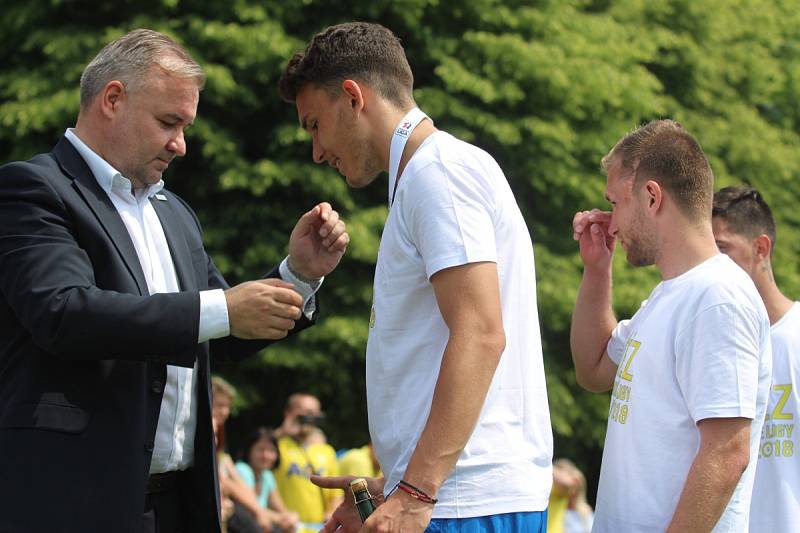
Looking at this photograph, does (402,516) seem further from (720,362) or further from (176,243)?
(176,243)

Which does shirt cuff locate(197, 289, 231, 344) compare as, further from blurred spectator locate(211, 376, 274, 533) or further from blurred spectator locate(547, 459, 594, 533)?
blurred spectator locate(547, 459, 594, 533)

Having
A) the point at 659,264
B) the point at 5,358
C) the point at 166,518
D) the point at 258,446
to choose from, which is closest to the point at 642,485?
the point at 659,264

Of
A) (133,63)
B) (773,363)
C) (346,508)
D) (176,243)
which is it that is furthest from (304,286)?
(773,363)

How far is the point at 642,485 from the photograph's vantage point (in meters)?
3.42

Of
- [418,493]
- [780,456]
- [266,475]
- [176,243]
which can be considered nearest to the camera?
[418,493]

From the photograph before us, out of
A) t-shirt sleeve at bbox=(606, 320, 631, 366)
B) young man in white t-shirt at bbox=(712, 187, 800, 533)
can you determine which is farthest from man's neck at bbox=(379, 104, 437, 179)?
young man in white t-shirt at bbox=(712, 187, 800, 533)

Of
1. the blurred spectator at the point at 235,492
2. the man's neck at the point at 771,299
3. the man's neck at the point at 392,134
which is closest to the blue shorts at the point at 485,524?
the man's neck at the point at 392,134

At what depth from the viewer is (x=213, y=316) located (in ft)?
11.3

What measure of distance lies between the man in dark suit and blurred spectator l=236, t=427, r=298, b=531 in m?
6.10

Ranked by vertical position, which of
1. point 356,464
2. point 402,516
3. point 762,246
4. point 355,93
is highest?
point 355,93

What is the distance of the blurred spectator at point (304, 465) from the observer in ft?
34.3

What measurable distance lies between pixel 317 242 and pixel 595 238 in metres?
1.06

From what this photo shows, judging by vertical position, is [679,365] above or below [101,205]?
below

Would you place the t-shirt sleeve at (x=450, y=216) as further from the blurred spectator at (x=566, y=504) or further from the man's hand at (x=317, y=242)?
the blurred spectator at (x=566, y=504)
